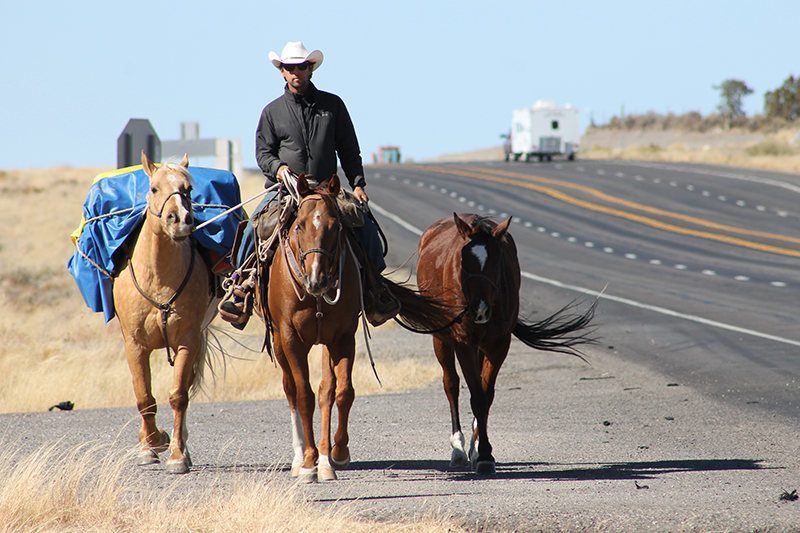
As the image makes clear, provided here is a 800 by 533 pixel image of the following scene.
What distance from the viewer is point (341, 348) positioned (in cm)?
1036

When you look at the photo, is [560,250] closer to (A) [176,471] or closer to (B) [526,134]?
(A) [176,471]

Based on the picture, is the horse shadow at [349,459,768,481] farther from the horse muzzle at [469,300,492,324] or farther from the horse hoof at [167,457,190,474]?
the horse hoof at [167,457,190,474]

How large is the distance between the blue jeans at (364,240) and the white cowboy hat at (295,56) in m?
1.08

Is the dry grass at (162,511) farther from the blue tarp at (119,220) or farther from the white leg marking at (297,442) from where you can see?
the blue tarp at (119,220)

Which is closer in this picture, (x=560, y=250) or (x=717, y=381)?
(x=717, y=381)

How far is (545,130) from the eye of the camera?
75000 millimetres

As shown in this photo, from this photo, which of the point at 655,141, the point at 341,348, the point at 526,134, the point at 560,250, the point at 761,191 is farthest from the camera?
the point at 655,141

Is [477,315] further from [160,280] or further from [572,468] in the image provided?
[160,280]

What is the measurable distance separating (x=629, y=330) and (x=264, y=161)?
42.2 feet

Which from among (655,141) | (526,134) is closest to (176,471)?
(526,134)

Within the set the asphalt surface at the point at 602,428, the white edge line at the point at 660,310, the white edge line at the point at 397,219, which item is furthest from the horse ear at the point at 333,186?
the white edge line at the point at 397,219

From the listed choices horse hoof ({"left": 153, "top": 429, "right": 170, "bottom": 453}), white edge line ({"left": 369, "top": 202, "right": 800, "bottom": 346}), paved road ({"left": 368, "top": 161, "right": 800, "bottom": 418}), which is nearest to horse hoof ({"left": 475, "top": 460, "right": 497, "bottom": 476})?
horse hoof ({"left": 153, "top": 429, "right": 170, "bottom": 453})

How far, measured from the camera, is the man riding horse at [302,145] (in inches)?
429

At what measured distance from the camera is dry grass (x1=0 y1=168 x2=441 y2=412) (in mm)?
16812
